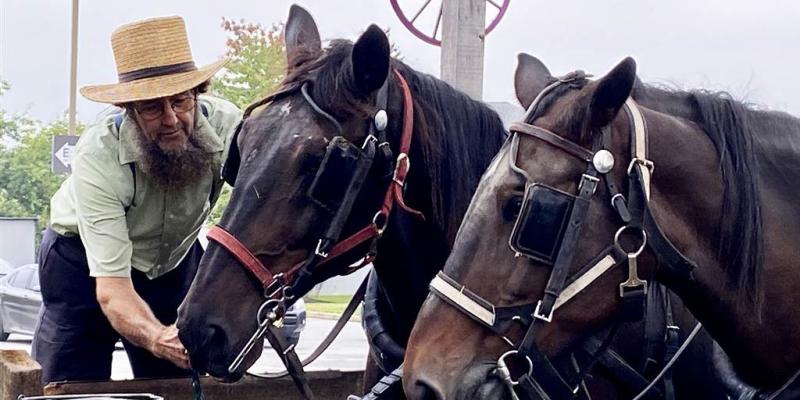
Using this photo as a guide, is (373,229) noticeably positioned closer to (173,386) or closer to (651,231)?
(173,386)

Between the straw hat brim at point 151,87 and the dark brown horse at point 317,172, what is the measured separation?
1.55ft

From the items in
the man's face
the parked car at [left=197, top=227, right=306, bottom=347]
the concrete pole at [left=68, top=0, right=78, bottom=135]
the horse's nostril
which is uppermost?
the man's face

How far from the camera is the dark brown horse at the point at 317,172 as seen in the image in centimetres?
300

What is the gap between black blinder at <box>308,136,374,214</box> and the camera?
3.03 meters

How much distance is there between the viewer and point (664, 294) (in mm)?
3086

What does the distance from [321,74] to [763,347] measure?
1407 millimetres

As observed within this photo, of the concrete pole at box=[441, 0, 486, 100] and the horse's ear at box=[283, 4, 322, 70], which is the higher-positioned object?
the horse's ear at box=[283, 4, 322, 70]

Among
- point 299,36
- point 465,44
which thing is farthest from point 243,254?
point 465,44

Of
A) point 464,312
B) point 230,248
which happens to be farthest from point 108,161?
point 464,312

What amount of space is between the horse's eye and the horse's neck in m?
0.30

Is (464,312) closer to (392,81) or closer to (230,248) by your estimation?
(230,248)

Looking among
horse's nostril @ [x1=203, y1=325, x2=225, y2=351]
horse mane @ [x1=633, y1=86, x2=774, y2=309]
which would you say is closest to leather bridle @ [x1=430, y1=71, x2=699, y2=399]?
horse mane @ [x1=633, y1=86, x2=774, y2=309]

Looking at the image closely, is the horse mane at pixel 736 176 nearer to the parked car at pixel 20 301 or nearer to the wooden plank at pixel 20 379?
the wooden plank at pixel 20 379

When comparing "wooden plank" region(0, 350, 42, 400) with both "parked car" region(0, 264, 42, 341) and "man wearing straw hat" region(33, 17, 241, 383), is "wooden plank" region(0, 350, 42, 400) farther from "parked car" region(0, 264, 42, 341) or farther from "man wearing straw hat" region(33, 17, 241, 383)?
"parked car" region(0, 264, 42, 341)
